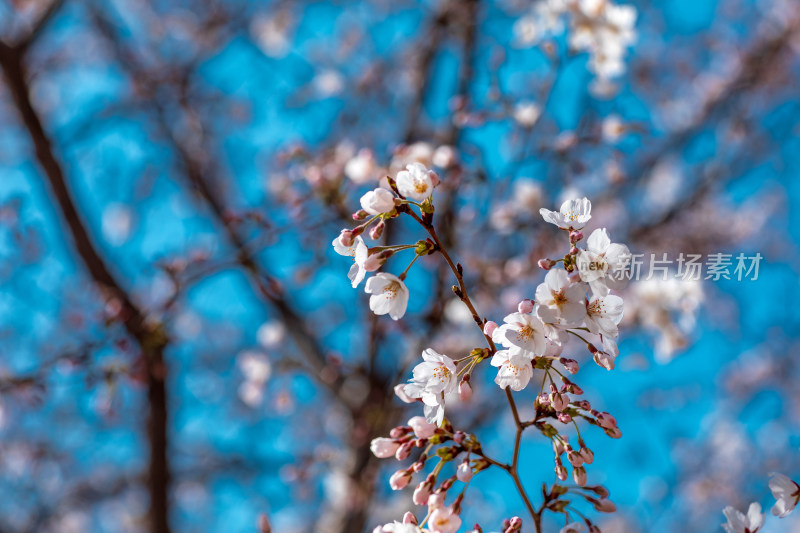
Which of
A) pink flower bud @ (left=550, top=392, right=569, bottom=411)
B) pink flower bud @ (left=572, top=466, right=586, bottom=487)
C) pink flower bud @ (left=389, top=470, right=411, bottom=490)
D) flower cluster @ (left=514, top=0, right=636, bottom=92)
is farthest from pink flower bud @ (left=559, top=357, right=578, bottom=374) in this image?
flower cluster @ (left=514, top=0, right=636, bottom=92)

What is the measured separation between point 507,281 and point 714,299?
5510mm

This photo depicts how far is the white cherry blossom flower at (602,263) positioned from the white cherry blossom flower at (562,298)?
0.18 feet

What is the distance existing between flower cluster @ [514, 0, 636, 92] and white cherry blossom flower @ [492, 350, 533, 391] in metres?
2.28

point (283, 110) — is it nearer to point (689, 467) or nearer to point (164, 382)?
point (164, 382)

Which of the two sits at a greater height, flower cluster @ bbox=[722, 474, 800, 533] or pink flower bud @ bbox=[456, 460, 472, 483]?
pink flower bud @ bbox=[456, 460, 472, 483]

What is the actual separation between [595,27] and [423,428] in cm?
251

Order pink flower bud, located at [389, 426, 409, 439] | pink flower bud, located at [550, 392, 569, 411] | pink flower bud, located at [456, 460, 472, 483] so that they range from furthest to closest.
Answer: pink flower bud, located at [389, 426, 409, 439] < pink flower bud, located at [456, 460, 472, 483] < pink flower bud, located at [550, 392, 569, 411]

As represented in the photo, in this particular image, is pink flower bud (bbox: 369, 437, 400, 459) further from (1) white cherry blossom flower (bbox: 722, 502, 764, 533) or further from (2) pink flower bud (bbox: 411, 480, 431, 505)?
(1) white cherry blossom flower (bbox: 722, 502, 764, 533)

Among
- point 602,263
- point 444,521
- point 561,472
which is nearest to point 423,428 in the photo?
point 444,521

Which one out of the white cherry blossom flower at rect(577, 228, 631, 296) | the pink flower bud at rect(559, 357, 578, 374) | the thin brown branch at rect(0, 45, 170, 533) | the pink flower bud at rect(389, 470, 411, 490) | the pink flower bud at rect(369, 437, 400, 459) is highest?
the thin brown branch at rect(0, 45, 170, 533)

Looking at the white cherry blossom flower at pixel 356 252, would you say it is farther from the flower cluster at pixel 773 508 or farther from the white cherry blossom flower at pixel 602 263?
the flower cluster at pixel 773 508

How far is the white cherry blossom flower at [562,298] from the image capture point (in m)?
1.24


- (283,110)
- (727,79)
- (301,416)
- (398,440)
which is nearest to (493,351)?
(398,440)

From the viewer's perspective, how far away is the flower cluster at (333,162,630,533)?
1254mm
